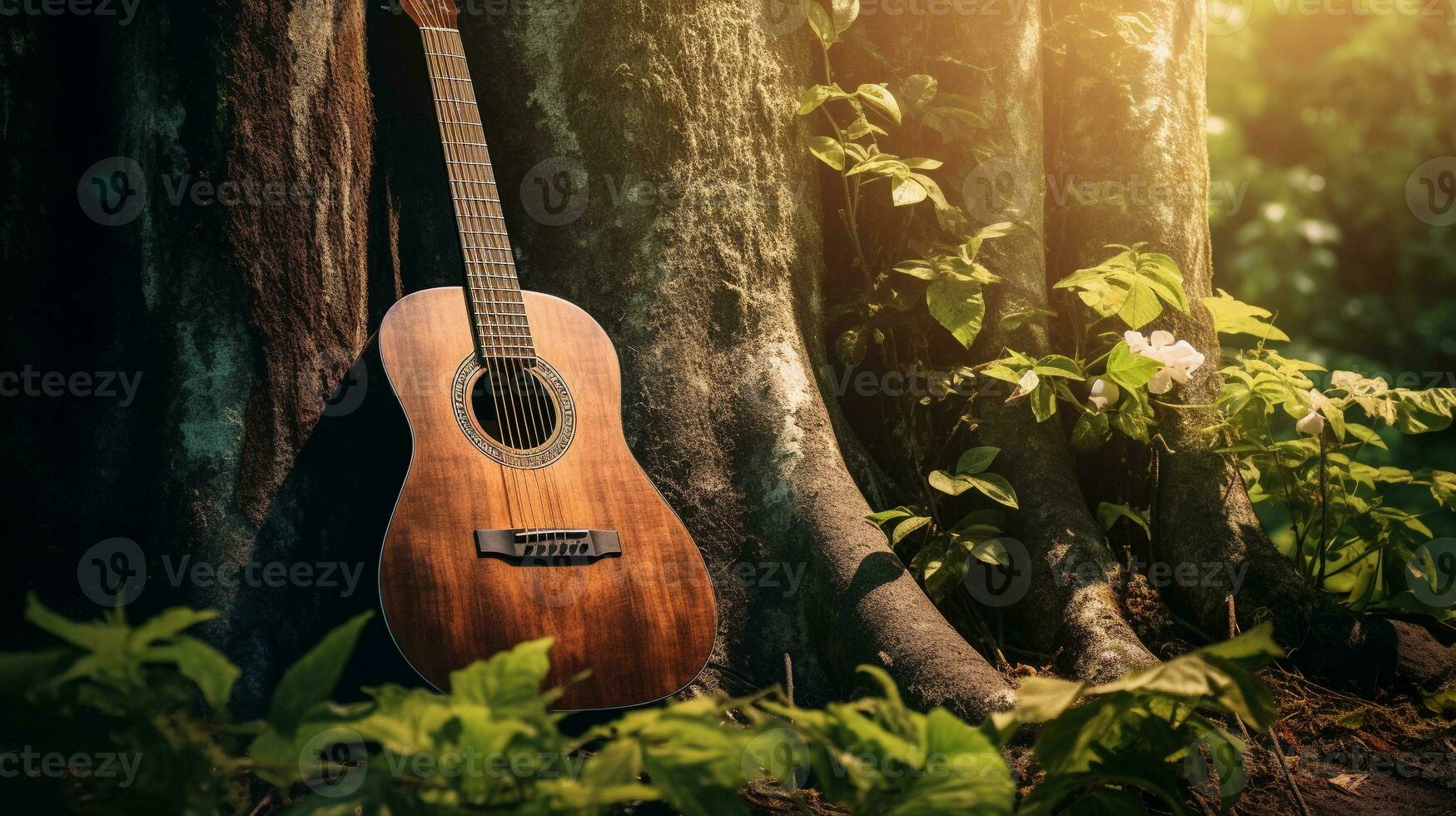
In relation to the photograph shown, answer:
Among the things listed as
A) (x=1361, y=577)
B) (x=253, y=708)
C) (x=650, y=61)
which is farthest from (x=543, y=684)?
(x=1361, y=577)

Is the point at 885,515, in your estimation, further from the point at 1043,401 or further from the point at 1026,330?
the point at 1026,330

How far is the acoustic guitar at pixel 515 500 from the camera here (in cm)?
205

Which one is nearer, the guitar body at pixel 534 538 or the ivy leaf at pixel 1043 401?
the guitar body at pixel 534 538

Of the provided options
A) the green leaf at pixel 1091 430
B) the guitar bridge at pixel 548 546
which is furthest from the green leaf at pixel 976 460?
the guitar bridge at pixel 548 546

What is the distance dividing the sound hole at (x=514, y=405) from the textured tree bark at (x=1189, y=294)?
1.81 m

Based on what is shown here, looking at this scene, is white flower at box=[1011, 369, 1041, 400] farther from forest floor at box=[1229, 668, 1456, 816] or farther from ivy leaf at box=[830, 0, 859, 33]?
ivy leaf at box=[830, 0, 859, 33]

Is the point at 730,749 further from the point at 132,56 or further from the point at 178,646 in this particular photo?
the point at 132,56

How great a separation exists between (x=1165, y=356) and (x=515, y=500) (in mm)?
1822

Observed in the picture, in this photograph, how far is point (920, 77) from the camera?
3133mm

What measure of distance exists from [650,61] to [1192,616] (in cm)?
212

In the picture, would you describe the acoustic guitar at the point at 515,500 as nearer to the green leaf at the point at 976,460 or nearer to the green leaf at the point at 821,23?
the green leaf at the point at 976,460

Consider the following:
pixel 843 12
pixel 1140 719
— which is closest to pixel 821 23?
pixel 843 12

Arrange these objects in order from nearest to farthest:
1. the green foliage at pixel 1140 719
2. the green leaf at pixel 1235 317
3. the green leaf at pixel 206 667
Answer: the green leaf at pixel 206 667 → the green foliage at pixel 1140 719 → the green leaf at pixel 1235 317

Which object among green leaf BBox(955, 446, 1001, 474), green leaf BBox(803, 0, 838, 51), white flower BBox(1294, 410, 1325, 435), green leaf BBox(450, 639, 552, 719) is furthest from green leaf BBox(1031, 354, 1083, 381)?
green leaf BBox(450, 639, 552, 719)
